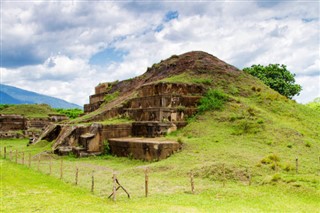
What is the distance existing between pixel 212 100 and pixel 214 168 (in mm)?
10599

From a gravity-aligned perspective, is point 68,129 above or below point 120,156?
above

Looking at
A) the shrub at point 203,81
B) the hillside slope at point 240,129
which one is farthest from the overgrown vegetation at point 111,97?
the shrub at point 203,81

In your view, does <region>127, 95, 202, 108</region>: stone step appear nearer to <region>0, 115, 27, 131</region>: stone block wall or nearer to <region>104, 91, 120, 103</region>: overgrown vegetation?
<region>104, 91, 120, 103</region>: overgrown vegetation

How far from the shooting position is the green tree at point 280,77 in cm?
3734

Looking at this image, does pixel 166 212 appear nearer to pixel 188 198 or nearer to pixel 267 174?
pixel 188 198

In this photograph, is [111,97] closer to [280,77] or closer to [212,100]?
[212,100]

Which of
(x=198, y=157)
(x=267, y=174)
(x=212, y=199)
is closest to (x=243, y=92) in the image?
(x=198, y=157)

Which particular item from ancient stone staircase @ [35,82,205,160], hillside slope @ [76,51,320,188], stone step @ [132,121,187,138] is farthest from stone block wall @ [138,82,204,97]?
stone step @ [132,121,187,138]

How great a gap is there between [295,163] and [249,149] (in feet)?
8.34

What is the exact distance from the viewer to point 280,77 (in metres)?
38.1

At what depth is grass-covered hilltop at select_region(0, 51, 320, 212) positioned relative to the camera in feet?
31.8

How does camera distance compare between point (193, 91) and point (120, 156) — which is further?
point (193, 91)

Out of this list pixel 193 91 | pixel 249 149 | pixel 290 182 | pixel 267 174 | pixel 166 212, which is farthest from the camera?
pixel 193 91

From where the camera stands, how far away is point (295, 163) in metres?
14.3
